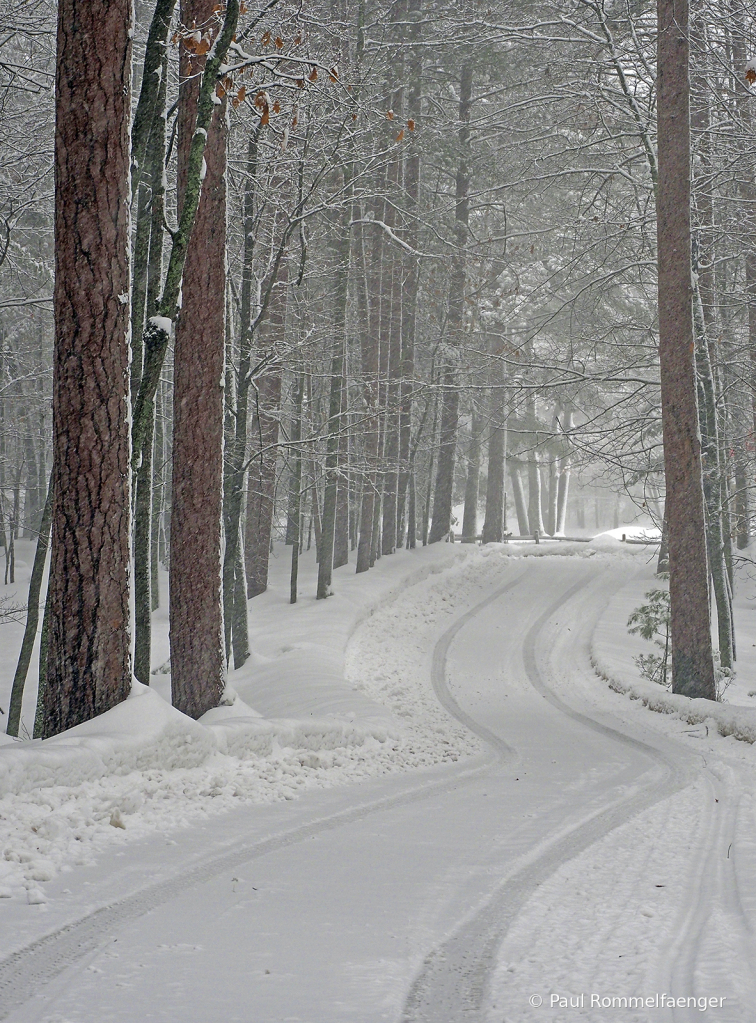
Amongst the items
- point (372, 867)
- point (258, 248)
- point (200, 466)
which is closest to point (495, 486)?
point (258, 248)

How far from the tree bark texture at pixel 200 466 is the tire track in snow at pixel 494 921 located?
3.47m

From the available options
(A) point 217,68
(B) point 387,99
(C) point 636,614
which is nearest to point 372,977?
(A) point 217,68

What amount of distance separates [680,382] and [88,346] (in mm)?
8560

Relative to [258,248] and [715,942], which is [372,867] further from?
[258,248]

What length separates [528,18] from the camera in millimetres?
15891

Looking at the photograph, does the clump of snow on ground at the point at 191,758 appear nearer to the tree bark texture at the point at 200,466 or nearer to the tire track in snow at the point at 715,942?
the tree bark texture at the point at 200,466

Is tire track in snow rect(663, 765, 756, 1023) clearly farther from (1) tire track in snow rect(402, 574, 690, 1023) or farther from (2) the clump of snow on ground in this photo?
(2) the clump of snow on ground

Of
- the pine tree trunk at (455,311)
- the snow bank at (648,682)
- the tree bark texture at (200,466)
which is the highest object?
the pine tree trunk at (455,311)

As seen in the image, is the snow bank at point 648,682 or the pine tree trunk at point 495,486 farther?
the pine tree trunk at point 495,486

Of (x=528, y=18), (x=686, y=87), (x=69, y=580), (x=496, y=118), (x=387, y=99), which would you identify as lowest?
(x=69, y=580)

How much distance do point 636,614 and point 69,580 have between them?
41.0 ft

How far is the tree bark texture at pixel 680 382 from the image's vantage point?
472 inches

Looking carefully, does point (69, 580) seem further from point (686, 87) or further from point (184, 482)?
point (686, 87)

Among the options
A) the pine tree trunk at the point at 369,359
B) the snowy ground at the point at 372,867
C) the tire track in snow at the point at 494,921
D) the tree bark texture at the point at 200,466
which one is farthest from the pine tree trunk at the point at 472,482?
the tree bark texture at the point at 200,466
